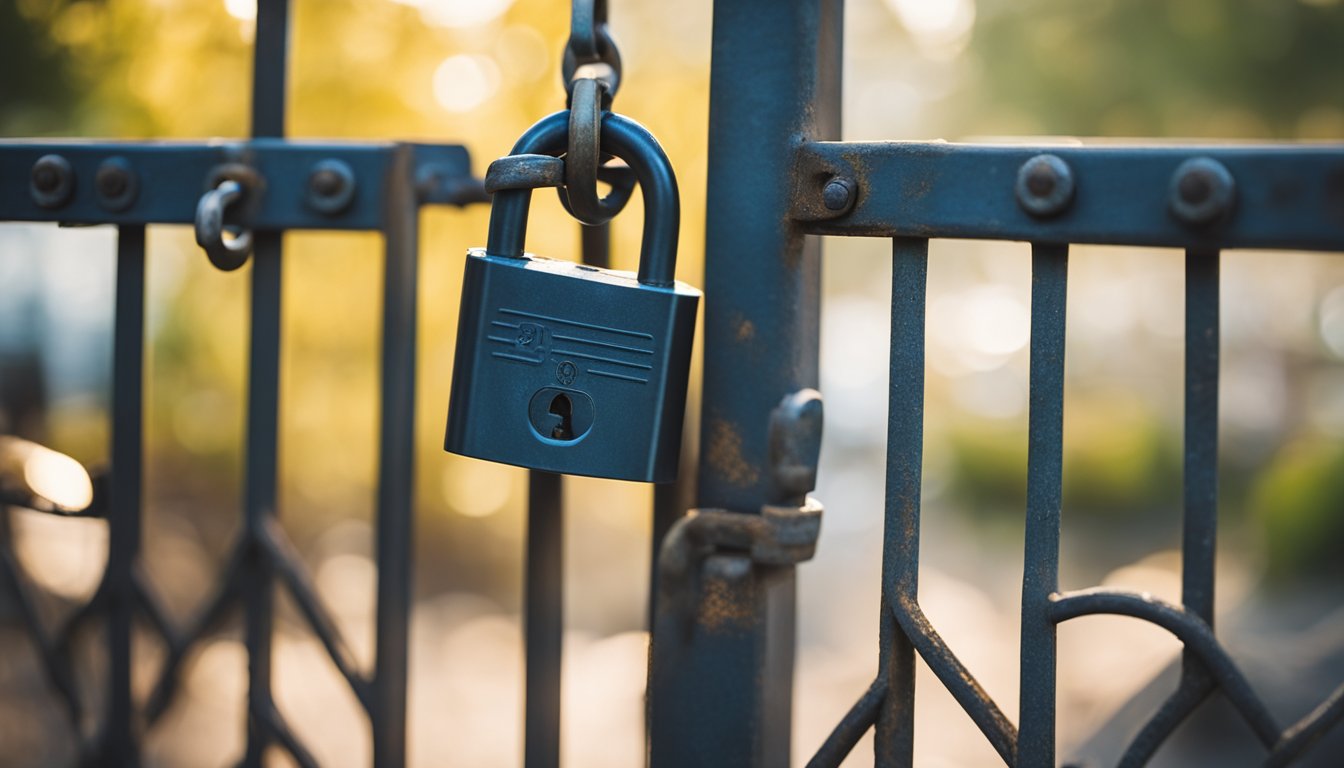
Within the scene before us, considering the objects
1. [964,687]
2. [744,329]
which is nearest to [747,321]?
[744,329]

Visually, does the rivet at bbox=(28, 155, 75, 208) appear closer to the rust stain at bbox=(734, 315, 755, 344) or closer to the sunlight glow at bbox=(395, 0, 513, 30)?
the rust stain at bbox=(734, 315, 755, 344)

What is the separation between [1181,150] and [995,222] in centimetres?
13

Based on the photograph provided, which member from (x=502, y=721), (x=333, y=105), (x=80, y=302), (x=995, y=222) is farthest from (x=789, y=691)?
(x=80, y=302)

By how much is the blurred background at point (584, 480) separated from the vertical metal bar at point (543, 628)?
424 mm

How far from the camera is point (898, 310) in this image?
0.80m

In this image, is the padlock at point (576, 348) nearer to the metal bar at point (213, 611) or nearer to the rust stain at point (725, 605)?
the rust stain at point (725, 605)

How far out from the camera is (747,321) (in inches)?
32.8

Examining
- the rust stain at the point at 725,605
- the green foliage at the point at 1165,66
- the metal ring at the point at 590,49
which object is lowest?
the rust stain at the point at 725,605

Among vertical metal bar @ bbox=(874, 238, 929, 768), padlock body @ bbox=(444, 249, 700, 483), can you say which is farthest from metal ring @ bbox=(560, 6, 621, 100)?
vertical metal bar @ bbox=(874, 238, 929, 768)

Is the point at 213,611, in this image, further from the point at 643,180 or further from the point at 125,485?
the point at 643,180

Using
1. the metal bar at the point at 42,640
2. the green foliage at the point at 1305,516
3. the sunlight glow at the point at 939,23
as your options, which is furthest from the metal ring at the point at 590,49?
the green foliage at the point at 1305,516

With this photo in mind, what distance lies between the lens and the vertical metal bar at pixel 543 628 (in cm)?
96

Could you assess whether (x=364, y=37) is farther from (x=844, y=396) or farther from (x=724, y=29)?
(x=844, y=396)

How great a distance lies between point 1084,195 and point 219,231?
69 centimetres
